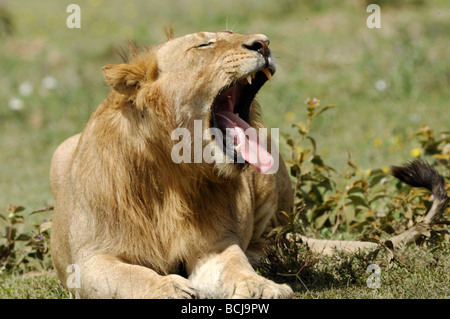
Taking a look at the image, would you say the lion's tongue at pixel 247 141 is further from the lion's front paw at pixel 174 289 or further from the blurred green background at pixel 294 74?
the blurred green background at pixel 294 74

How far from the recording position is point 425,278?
3.74 meters

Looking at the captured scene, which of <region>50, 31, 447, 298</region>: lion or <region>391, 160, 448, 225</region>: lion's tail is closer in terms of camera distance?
<region>50, 31, 447, 298</region>: lion

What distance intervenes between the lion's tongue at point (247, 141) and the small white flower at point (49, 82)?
20.5ft

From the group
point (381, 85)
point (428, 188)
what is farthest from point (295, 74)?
point (428, 188)

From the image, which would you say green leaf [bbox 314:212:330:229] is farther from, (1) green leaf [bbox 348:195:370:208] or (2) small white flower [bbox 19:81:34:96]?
(2) small white flower [bbox 19:81:34:96]

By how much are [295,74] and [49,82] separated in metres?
3.07

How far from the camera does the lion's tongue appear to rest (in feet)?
12.3

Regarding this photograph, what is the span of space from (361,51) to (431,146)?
14.5 feet

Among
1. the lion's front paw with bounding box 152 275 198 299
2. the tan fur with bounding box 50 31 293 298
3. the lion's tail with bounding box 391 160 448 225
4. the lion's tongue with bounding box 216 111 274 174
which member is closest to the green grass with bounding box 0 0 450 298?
the lion's tail with bounding box 391 160 448 225

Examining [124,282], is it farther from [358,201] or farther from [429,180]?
[358,201]

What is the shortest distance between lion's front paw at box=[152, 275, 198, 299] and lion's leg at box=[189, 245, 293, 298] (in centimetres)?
20

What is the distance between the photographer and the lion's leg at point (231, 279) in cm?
330

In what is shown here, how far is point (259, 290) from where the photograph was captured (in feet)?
10.8

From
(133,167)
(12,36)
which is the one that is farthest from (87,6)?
(133,167)
